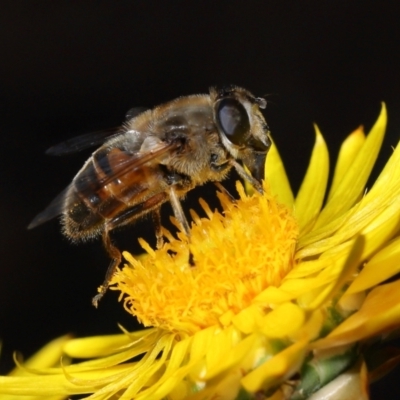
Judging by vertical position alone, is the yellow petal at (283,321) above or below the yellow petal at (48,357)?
below

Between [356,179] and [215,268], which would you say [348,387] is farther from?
[356,179]

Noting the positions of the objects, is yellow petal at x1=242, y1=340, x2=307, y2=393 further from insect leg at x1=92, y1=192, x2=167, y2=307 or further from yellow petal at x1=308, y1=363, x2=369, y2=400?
insect leg at x1=92, y1=192, x2=167, y2=307

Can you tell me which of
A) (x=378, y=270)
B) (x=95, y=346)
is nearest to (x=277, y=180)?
(x=95, y=346)

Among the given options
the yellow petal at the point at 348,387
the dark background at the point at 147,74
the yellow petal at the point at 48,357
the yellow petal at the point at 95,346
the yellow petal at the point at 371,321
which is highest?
the dark background at the point at 147,74

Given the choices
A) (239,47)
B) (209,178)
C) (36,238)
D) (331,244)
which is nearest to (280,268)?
(331,244)

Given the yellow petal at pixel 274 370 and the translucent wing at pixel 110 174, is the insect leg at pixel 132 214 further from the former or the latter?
the yellow petal at pixel 274 370

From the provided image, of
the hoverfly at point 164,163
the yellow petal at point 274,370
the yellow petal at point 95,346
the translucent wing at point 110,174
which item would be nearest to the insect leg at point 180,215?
the hoverfly at point 164,163

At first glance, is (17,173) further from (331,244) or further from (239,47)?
(331,244)
